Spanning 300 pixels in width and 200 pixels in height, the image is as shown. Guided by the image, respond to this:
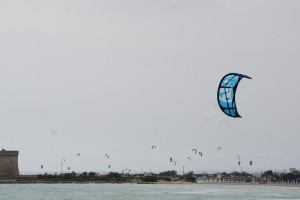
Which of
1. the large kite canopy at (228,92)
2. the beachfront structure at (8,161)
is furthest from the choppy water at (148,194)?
the large kite canopy at (228,92)

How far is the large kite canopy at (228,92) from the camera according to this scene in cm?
1753

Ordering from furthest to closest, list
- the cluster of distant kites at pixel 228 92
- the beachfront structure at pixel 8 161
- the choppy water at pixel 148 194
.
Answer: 1. the beachfront structure at pixel 8 161
2. the choppy water at pixel 148 194
3. the cluster of distant kites at pixel 228 92

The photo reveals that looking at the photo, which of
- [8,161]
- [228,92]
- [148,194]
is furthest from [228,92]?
[8,161]

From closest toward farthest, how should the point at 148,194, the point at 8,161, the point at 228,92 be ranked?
the point at 228,92 → the point at 148,194 → the point at 8,161

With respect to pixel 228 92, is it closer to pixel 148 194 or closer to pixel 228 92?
pixel 228 92

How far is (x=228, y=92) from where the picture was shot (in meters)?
17.7

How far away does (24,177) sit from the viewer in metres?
113

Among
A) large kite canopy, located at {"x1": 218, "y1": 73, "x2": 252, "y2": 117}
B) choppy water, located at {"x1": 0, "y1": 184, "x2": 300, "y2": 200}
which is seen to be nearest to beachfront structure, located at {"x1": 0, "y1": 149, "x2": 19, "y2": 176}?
choppy water, located at {"x1": 0, "y1": 184, "x2": 300, "y2": 200}

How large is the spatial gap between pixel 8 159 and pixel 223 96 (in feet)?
289

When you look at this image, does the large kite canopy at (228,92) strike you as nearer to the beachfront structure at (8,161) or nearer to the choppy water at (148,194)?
the choppy water at (148,194)

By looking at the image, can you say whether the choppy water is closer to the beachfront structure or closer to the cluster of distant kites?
the beachfront structure

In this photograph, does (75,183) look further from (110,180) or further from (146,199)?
(146,199)

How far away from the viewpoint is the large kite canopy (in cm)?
1753

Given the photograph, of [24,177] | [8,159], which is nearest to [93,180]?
[24,177]
